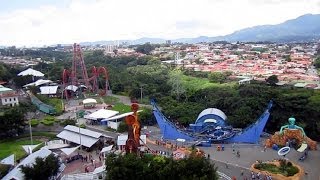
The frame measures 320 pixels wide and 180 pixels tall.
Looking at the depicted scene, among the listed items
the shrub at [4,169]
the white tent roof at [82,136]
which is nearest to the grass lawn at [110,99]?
the white tent roof at [82,136]

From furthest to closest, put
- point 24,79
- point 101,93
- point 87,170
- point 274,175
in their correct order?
point 24,79, point 101,93, point 87,170, point 274,175

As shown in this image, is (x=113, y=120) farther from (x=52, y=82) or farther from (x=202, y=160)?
(x=52, y=82)

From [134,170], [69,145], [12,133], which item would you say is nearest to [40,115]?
[12,133]

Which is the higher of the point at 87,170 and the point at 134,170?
the point at 134,170

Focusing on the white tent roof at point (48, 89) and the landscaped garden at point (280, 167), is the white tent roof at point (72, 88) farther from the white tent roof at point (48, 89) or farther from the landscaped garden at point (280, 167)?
the landscaped garden at point (280, 167)

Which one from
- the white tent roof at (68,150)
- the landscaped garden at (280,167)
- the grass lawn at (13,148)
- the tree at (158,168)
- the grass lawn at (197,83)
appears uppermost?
the tree at (158,168)

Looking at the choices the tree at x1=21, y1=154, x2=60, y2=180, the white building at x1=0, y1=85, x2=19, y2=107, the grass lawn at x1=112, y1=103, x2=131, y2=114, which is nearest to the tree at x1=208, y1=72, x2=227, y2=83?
the grass lawn at x1=112, y1=103, x2=131, y2=114

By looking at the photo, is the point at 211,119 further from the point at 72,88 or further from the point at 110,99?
the point at 72,88
